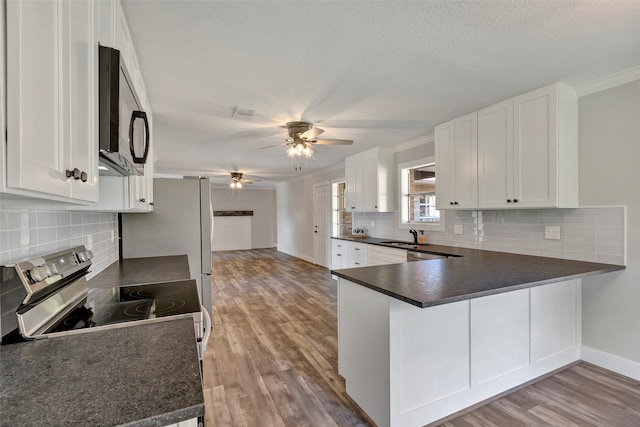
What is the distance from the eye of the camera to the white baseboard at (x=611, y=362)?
7.78ft

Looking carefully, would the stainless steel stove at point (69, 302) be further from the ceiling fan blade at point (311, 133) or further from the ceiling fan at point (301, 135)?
the ceiling fan blade at point (311, 133)

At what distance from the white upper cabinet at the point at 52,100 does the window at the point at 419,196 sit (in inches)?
154

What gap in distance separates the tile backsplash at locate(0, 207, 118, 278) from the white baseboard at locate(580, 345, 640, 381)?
12.7ft

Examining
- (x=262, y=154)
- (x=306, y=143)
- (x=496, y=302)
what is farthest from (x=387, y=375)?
(x=262, y=154)

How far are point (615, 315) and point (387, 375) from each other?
7.01ft

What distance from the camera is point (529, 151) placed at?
105 inches

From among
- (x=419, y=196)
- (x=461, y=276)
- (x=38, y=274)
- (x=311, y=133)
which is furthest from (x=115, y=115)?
(x=419, y=196)

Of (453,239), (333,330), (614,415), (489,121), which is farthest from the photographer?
(453,239)

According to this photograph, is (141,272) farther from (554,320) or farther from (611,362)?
(611,362)

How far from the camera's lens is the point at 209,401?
214 cm

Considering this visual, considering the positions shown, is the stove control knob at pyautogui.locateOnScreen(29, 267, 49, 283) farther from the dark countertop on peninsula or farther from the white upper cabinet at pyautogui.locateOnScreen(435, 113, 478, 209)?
the white upper cabinet at pyautogui.locateOnScreen(435, 113, 478, 209)

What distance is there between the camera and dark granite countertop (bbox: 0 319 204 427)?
67 cm

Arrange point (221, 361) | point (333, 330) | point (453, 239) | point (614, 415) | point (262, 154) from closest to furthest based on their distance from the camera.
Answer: point (614, 415) → point (221, 361) → point (333, 330) → point (453, 239) → point (262, 154)

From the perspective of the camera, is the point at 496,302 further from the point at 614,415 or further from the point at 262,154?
the point at 262,154
